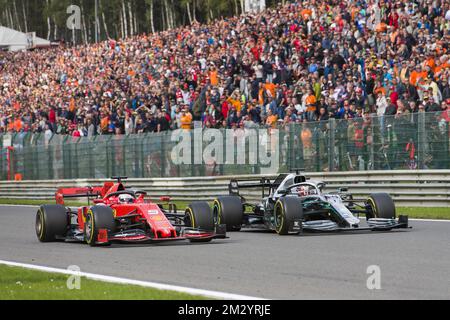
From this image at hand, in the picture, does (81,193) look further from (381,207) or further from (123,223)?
(381,207)

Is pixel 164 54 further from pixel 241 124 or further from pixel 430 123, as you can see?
pixel 430 123

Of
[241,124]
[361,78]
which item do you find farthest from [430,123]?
[241,124]

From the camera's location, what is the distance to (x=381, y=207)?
1750 cm

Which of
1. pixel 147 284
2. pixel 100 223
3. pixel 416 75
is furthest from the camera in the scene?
pixel 416 75

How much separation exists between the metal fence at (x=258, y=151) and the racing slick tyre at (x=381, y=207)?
15.7 feet

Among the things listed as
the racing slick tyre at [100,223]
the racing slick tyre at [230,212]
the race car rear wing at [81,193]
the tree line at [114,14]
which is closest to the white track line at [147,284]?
the racing slick tyre at [100,223]

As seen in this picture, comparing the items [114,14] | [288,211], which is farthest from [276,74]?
[114,14]

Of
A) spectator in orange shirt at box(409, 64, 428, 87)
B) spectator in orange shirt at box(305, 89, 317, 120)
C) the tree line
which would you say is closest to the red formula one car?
spectator in orange shirt at box(409, 64, 428, 87)

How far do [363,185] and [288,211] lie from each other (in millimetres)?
7335

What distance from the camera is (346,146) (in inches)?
955

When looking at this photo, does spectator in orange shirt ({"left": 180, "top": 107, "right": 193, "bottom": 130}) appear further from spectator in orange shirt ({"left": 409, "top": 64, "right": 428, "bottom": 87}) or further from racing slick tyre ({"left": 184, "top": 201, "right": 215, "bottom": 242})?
racing slick tyre ({"left": 184, "top": 201, "right": 215, "bottom": 242})

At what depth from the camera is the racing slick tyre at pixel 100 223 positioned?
14905 millimetres

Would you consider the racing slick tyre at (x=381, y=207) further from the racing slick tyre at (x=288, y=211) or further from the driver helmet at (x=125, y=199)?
the driver helmet at (x=125, y=199)

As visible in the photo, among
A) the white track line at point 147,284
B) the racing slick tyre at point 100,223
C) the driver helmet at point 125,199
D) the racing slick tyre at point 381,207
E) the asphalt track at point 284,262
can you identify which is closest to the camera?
the white track line at point 147,284
